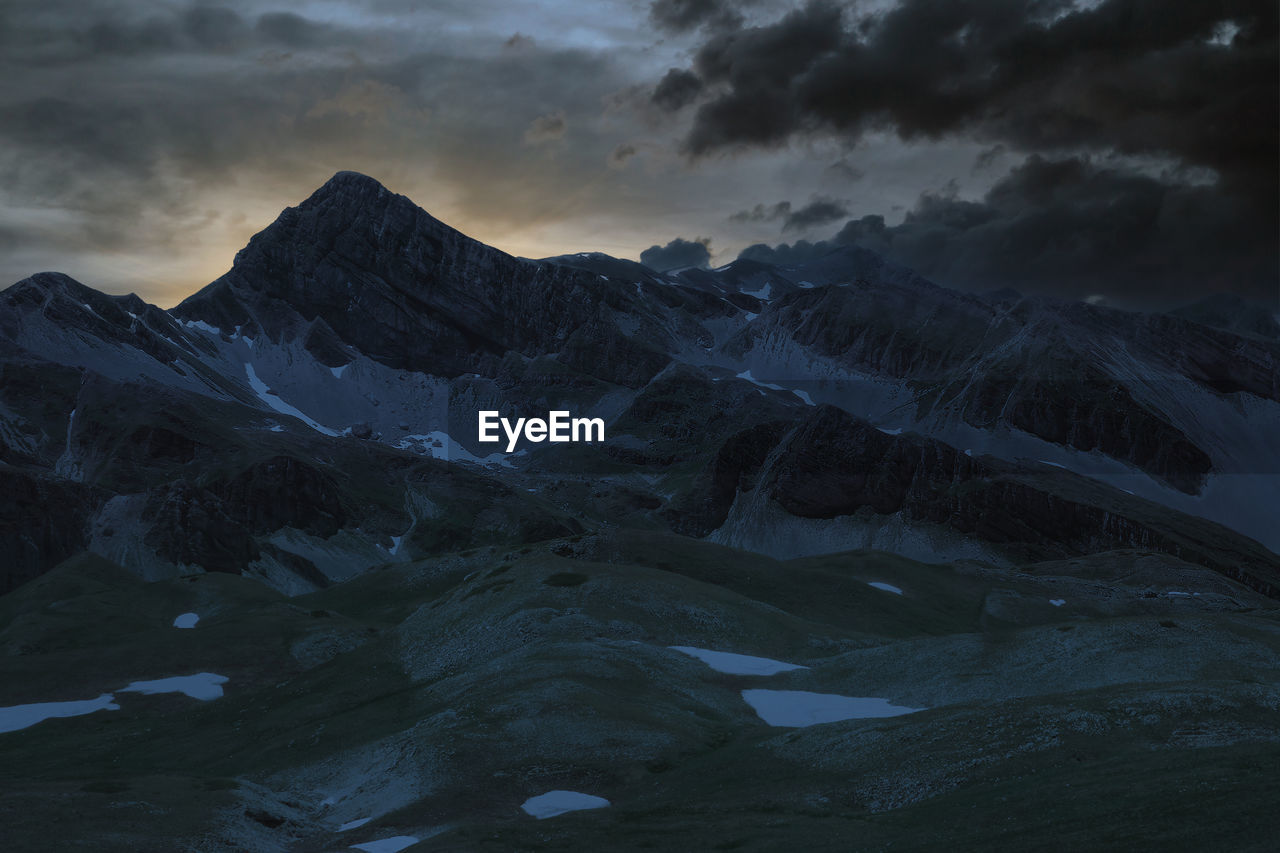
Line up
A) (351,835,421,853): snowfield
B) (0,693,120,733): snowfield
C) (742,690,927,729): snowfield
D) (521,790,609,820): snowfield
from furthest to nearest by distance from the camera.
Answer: (0,693,120,733): snowfield
(742,690,927,729): snowfield
(521,790,609,820): snowfield
(351,835,421,853): snowfield

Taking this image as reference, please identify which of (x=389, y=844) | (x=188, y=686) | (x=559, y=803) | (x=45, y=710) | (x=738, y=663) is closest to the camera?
(x=389, y=844)

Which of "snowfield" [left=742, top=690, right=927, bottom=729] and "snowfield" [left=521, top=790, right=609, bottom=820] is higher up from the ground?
"snowfield" [left=742, top=690, right=927, bottom=729]

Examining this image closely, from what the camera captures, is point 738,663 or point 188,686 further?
point 188,686

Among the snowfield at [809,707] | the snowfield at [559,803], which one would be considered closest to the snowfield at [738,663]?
the snowfield at [809,707]

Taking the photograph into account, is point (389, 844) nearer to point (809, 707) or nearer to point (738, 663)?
point (809, 707)

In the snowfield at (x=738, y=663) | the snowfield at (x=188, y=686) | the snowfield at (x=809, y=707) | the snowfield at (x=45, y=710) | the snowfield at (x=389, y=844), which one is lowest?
the snowfield at (x=45, y=710)

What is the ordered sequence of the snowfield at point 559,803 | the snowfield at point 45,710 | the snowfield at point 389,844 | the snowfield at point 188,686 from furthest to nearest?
the snowfield at point 188,686
the snowfield at point 45,710
the snowfield at point 559,803
the snowfield at point 389,844

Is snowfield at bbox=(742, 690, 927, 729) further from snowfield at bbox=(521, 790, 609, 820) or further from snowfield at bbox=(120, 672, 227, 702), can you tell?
snowfield at bbox=(120, 672, 227, 702)

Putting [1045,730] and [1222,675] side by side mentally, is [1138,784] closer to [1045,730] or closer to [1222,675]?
[1045,730]

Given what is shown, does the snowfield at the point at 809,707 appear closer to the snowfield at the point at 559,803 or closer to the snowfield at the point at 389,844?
the snowfield at the point at 559,803

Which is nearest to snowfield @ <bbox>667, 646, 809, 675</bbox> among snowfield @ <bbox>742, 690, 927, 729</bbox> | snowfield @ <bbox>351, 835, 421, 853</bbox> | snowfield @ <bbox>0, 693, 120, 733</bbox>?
snowfield @ <bbox>742, 690, 927, 729</bbox>

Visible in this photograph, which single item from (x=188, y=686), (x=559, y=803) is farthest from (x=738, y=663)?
(x=188, y=686)
